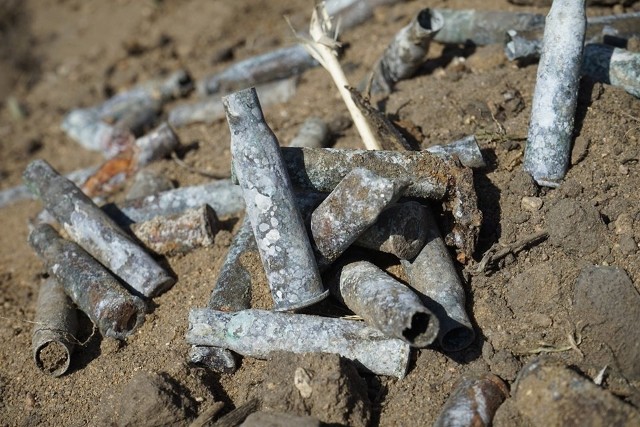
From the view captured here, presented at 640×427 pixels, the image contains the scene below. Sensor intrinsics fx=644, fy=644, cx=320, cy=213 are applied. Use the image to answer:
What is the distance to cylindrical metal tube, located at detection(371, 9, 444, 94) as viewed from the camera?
5609mm

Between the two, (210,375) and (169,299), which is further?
(169,299)

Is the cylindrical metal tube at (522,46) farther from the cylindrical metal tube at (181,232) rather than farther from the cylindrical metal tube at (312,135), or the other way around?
the cylindrical metal tube at (181,232)

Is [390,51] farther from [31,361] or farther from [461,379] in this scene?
[31,361]

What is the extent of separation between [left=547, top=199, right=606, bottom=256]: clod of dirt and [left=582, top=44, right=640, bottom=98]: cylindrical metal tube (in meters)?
1.29

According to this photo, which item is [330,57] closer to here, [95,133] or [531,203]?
[531,203]

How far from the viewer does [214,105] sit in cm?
725

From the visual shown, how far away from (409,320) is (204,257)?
2.12 meters

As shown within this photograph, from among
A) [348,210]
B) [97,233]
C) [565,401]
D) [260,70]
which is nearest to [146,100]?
[260,70]

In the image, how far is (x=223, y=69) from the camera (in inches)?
314

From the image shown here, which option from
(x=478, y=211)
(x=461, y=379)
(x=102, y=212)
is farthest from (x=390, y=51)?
(x=461, y=379)

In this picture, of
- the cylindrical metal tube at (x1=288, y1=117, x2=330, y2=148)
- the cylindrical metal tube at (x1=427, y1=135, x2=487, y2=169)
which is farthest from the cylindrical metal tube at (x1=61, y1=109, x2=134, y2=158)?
the cylindrical metal tube at (x1=427, y1=135, x2=487, y2=169)

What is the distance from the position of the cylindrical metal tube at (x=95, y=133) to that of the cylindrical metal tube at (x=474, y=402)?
4.67 metres

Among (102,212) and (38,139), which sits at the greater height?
(102,212)

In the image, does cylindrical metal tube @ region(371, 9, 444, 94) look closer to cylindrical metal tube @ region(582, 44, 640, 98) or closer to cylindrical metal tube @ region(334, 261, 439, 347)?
cylindrical metal tube @ region(582, 44, 640, 98)
